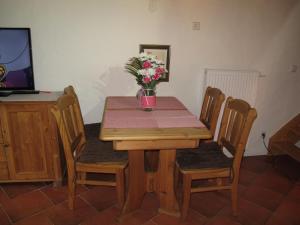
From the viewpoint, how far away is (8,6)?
7.39ft

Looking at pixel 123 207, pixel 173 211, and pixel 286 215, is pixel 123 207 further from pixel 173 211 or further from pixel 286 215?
pixel 286 215

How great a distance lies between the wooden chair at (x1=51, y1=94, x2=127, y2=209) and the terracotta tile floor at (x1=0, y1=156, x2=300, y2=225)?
155 millimetres

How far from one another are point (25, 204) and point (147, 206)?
3.53 ft

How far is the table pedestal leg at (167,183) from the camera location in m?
1.82

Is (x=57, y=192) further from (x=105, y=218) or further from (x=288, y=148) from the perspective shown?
(x=288, y=148)

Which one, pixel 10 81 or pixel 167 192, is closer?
pixel 167 192

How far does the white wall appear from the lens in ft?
7.76

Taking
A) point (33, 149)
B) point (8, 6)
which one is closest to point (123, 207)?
point (33, 149)

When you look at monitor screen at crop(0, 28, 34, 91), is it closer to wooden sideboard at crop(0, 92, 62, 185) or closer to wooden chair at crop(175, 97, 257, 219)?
wooden sideboard at crop(0, 92, 62, 185)

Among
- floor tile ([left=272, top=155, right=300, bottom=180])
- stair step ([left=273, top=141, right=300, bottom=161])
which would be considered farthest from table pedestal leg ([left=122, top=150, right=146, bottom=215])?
stair step ([left=273, top=141, right=300, bottom=161])

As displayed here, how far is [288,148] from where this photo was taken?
9.95 feet

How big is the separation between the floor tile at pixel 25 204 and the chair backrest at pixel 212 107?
5.35ft

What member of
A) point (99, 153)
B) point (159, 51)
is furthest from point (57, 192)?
point (159, 51)

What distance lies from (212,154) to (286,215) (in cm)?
83
